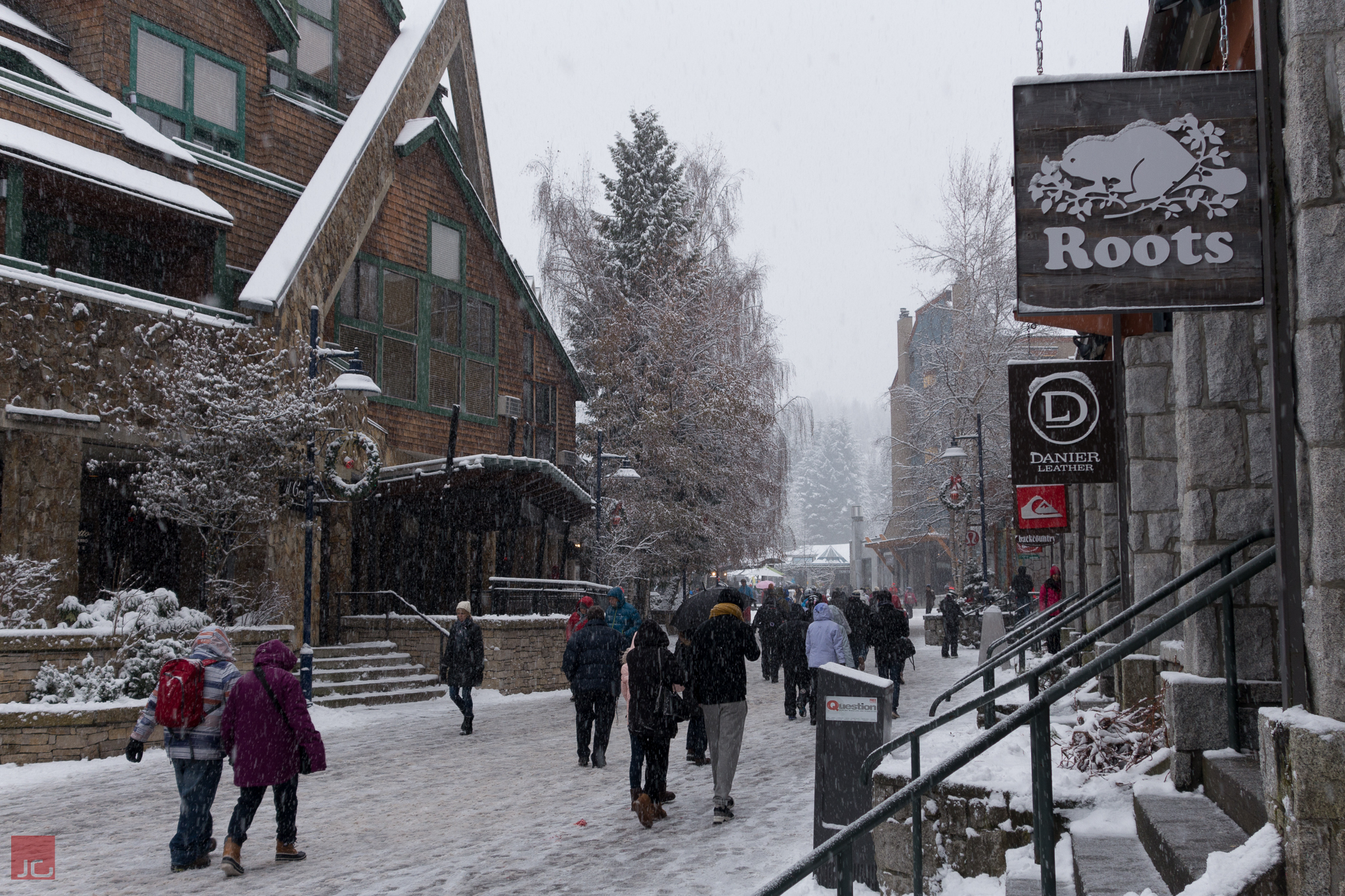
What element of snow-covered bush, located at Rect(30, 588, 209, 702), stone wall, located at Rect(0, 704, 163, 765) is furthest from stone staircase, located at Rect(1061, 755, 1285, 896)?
stone wall, located at Rect(0, 704, 163, 765)

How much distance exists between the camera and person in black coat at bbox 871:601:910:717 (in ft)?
55.6

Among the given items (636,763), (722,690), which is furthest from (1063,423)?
(636,763)

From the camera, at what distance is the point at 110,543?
19750 mm

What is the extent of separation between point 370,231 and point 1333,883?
21862 millimetres

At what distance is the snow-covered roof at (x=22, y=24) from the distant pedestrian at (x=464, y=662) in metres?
12.3

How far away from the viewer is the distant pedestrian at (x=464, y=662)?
15.4 m

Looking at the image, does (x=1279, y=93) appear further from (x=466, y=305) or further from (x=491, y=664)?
(x=466, y=305)

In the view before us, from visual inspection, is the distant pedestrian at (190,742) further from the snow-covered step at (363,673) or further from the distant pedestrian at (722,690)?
the snow-covered step at (363,673)

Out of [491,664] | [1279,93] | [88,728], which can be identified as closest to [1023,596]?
[491,664]

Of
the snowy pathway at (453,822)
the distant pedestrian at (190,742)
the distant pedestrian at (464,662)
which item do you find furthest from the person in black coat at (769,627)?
the distant pedestrian at (190,742)

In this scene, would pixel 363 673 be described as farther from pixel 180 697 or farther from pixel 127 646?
pixel 180 697

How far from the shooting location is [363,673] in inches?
767

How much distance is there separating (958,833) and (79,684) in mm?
10981

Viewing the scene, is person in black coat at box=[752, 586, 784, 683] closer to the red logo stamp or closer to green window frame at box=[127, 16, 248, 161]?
green window frame at box=[127, 16, 248, 161]
